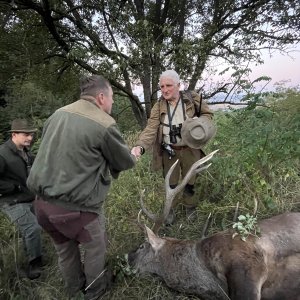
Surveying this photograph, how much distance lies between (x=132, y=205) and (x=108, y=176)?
1922mm

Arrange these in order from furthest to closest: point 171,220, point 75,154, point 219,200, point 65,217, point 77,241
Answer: point 219,200 < point 171,220 < point 77,241 < point 65,217 < point 75,154

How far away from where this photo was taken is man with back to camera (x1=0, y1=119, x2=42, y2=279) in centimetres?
439

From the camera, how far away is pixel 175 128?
4438mm

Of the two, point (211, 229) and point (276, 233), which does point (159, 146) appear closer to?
point (211, 229)

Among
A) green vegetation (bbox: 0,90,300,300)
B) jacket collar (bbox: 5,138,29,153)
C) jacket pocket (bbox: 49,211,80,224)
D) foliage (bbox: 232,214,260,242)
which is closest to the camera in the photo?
jacket pocket (bbox: 49,211,80,224)

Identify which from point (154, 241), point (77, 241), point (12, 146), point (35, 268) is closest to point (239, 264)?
point (154, 241)

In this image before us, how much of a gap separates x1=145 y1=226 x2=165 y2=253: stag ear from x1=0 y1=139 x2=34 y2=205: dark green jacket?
1588mm

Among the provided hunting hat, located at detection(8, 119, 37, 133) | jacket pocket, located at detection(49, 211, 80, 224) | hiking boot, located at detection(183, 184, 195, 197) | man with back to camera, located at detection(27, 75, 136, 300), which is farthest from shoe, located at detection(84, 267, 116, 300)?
hunting hat, located at detection(8, 119, 37, 133)

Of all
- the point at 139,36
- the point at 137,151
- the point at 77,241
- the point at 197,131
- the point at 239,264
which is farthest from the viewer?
the point at 139,36

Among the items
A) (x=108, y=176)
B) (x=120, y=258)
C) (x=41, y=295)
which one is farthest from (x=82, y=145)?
(x=41, y=295)

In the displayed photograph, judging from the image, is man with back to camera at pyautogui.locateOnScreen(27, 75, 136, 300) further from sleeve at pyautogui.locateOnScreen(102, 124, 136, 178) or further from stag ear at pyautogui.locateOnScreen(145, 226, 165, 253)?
stag ear at pyautogui.locateOnScreen(145, 226, 165, 253)

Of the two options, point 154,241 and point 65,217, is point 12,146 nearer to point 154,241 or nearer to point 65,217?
point 65,217

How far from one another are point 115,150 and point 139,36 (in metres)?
5.96

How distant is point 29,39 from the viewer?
9.55 meters
